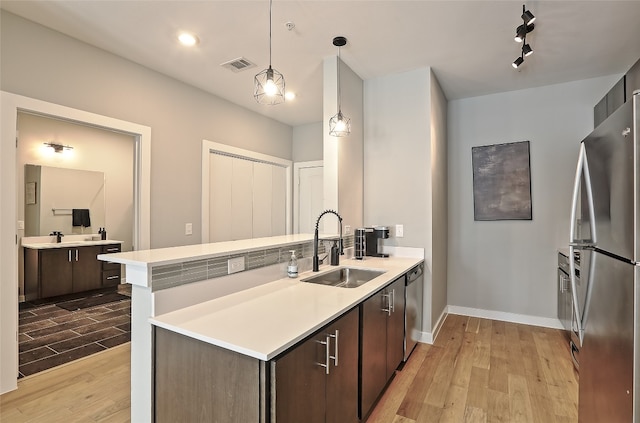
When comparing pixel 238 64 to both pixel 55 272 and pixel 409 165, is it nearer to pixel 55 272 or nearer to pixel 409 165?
pixel 409 165

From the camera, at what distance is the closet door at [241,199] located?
4438mm

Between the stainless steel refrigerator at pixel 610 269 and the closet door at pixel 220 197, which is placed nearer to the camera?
the stainless steel refrigerator at pixel 610 269

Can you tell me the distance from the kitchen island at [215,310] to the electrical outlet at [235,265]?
3 cm

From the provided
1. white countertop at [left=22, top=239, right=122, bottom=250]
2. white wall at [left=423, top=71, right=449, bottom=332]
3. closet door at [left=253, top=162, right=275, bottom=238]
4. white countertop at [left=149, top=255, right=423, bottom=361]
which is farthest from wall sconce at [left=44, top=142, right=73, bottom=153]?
white wall at [left=423, top=71, right=449, bottom=332]

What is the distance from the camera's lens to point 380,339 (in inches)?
83.5

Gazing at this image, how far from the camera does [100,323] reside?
3.77 meters

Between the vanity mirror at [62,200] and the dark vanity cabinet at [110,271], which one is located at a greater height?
the vanity mirror at [62,200]

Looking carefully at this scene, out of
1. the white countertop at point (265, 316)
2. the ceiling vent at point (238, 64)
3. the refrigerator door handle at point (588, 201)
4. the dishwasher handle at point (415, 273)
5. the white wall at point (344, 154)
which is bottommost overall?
the dishwasher handle at point (415, 273)

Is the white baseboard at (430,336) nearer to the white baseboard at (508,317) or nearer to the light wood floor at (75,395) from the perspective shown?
the white baseboard at (508,317)

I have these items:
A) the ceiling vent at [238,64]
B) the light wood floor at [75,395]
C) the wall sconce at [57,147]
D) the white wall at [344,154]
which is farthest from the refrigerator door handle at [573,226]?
the wall sconce at [57,147]

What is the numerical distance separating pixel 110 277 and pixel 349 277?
4600mm

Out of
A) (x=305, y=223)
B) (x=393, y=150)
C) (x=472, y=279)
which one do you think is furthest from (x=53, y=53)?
(x=472, y=279)

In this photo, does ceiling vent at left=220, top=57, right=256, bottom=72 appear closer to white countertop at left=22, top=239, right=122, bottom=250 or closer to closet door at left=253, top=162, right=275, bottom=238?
closet door at left=253, top=162, right=275, bottom=238

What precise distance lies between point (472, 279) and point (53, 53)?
491 cm
